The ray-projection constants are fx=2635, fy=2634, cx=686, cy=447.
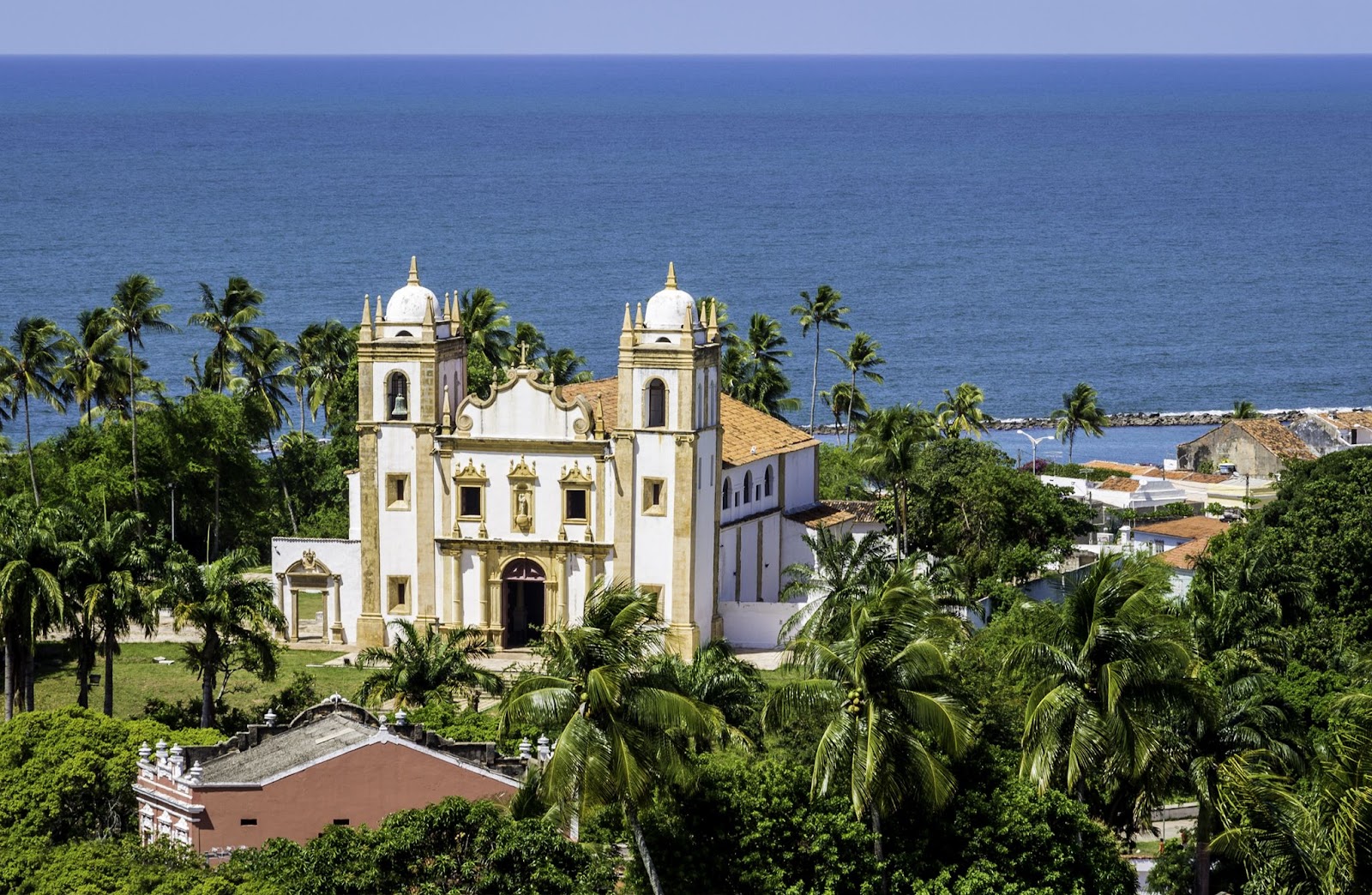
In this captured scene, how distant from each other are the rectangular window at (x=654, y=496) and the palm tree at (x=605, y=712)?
85.9 feet

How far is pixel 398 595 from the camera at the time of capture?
68.8 meters

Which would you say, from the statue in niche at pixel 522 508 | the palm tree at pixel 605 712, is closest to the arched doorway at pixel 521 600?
the statue in niche at pixel 522 508

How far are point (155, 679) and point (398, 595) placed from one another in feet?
26.2

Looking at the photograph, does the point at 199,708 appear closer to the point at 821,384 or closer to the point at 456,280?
the point at 821,384

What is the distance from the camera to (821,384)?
5615 inches

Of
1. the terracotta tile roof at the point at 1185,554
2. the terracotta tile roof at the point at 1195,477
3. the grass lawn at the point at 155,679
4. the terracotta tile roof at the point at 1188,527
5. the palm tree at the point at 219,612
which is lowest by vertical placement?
the grass lawn at the point at 155,679

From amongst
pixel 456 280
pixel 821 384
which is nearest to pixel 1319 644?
pixel 821 384

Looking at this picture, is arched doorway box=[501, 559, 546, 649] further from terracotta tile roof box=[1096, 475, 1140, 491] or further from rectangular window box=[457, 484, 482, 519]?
terracotta tile roof box=[1096, 475, 1140, 491]

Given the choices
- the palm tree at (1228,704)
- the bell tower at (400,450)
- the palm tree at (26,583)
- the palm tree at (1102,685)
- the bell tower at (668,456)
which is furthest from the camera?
the bell tower at (400,450)

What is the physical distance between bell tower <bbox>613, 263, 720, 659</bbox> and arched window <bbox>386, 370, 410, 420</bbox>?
551 centimetres

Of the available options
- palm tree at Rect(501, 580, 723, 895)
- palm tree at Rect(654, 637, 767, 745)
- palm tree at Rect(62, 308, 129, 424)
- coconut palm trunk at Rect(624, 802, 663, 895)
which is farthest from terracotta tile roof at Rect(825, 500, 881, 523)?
palm tree at Rect(501, 580, 723, 895)

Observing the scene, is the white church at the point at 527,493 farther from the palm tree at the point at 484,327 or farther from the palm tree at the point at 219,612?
the palm tree at the point at 484,327

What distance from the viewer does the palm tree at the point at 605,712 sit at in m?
38.9

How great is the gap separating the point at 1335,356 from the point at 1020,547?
93493 mm
